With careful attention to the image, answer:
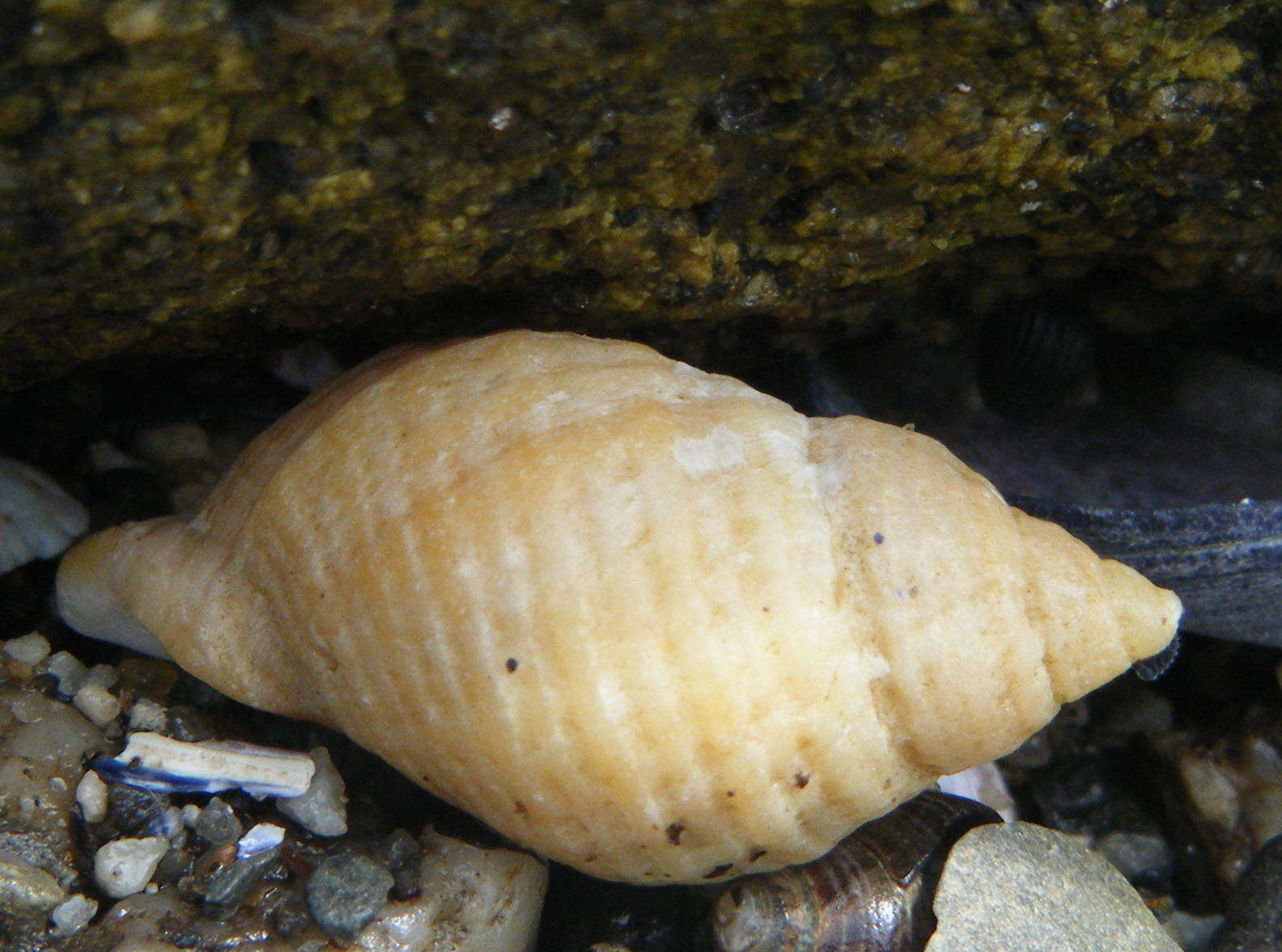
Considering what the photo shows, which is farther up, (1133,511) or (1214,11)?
(1214,11)

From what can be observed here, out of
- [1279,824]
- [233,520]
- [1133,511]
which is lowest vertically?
[1279,824]

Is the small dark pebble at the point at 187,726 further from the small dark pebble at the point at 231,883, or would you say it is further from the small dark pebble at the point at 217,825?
the small dark pebble at the point at 231,883

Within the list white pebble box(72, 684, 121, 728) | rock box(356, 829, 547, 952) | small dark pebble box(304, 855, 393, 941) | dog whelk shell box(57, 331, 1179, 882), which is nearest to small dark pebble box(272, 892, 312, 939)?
small dark pebble box(304, 855, 393, 941)

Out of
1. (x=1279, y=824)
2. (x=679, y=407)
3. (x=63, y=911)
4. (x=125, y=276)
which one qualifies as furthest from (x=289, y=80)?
(x=1279, y=824)

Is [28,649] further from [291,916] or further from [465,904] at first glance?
[465,904]

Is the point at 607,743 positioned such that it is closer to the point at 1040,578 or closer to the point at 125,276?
the point at 1040,578
